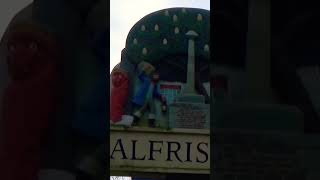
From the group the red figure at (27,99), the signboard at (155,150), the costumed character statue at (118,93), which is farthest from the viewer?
the costumed character statue at (118,93)

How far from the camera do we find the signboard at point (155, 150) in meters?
10.6

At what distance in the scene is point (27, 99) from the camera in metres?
4.51

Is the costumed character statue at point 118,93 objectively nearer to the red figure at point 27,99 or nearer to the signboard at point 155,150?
the signboard at point 155,150

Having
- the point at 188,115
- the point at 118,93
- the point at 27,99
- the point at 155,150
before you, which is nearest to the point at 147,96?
the point at 118,93

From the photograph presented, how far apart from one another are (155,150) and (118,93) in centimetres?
96

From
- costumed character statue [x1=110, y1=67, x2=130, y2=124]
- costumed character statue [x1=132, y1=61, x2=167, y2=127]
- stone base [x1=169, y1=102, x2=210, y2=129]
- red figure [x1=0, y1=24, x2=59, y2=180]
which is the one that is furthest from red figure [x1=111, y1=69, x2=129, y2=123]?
red figure [x1=0, y1=24, x2=59, y2=180]

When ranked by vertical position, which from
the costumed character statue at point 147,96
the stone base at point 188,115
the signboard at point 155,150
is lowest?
the signboard at point 155,150

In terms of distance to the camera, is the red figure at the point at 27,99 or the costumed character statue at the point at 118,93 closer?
the red figure at the point at 27,99

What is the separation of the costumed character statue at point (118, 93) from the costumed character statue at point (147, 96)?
168 mm

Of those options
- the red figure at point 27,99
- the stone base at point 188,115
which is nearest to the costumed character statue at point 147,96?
the stone base at point 188,115

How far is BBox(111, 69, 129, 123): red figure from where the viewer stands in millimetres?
10719

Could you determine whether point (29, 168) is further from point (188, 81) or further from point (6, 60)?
point (188, 81)

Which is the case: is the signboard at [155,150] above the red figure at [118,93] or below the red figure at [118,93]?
below

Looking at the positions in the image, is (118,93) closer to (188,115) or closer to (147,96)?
(147,96)
